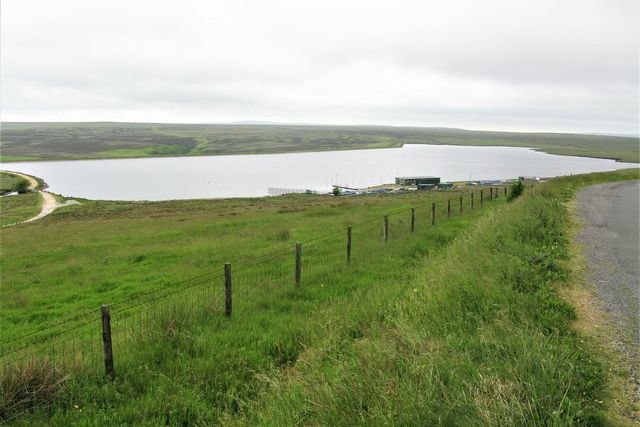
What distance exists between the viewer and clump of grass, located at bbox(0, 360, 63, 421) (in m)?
5.74

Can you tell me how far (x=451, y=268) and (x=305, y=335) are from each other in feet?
10.9

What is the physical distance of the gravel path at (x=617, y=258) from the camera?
274 inches

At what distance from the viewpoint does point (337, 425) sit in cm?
441

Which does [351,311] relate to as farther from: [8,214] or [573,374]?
[8,214]

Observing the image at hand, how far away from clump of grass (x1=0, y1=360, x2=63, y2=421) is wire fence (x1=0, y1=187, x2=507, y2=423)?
0.03 ft

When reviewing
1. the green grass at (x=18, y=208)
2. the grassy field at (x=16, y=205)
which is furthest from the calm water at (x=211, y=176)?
the green grass at (x=18, y=208)

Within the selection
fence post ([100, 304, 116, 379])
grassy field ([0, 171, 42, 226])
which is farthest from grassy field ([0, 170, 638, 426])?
grassy field ([0, 171, 42, 226])

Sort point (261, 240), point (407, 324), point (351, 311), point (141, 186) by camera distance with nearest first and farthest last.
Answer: point (407, 324)
point (351, 311)
point (261, 240)
point (141, 186)

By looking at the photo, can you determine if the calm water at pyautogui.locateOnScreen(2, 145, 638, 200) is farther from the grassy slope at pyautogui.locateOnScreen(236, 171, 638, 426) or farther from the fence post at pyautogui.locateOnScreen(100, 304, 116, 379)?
the grassy slope at pyautogui.locateOnScreen(236, 171, 638, 426)

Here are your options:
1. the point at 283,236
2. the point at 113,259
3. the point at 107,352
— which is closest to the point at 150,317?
the point at 107,352

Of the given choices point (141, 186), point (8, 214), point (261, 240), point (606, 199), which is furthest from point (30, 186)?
point (606, 199)

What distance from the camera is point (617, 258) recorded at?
36.9 feet

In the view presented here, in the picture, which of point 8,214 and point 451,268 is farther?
point 8,214

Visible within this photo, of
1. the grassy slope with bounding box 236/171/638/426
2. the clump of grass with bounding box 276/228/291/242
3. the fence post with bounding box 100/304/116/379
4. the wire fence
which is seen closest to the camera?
the grassy slope with bounding box 236/171/638/426
